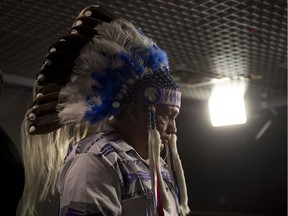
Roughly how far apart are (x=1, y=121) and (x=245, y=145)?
6.83 ft

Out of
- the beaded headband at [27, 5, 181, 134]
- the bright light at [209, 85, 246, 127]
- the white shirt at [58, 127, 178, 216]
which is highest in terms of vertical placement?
the beaded headband at [27, 5, 181, 134]

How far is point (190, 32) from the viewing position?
5.49ft

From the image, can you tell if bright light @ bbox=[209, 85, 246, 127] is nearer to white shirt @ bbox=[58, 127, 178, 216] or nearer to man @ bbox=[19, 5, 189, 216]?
man @ bbox=[19, 5, 189, 216]

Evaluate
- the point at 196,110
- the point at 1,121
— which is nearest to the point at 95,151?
the point at 1,121

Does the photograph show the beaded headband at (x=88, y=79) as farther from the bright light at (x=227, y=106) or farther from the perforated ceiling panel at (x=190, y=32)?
the bright light at (x=227, y=106)

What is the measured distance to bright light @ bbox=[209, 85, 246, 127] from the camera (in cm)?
241

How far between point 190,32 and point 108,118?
0.74m

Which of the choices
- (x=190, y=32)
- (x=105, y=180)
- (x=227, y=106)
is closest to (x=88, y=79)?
(x=105, y=180)

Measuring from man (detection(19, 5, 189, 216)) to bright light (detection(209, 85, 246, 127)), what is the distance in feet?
4.31

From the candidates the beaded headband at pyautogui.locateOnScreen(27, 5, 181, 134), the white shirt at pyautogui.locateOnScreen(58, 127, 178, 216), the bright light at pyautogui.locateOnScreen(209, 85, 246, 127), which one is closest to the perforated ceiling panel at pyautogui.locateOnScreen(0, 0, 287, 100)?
A: the bright light at pyautogui.locateOnScreen(209, 85, 246, 127)

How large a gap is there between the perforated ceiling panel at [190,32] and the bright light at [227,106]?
0.61ft

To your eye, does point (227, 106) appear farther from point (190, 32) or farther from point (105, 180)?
point (105, 180)

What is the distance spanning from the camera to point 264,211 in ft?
10.6

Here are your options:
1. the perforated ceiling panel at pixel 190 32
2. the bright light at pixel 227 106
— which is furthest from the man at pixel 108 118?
the bright light at pixel 227 106
